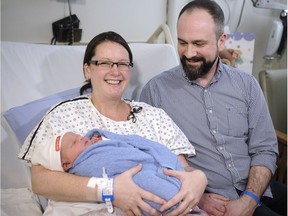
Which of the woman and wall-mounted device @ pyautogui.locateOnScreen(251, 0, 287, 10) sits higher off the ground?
wall-mounted device @ pyautogui.locateOnScreen(251, 0, 287, 10)

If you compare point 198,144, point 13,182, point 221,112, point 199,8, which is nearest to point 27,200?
point 13,182

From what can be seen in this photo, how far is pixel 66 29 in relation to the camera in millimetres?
2105

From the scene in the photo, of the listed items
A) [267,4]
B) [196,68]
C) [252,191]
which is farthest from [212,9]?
[267,4]

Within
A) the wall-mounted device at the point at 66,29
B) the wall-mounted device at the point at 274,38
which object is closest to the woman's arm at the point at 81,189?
the wall-mounted device at the point at 66,29

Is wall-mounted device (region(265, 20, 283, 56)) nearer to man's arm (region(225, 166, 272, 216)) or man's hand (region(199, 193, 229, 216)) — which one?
man's arm (region(225, 166, 272, 216))

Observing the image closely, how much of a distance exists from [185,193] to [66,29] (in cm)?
154

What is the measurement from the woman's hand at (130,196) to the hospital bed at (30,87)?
1.53 feet

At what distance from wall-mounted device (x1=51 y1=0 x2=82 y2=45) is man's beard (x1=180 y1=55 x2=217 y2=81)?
100 cm

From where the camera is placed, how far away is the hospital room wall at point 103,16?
2.03m

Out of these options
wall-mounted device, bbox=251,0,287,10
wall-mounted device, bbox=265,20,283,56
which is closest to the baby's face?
wall-mounted device, bbox=251,0,287,10

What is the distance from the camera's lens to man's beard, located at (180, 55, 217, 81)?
58.2 inches

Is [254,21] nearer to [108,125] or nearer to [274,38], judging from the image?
[274,38]

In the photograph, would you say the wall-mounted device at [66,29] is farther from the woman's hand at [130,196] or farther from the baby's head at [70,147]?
the woman's hand at [130,196]

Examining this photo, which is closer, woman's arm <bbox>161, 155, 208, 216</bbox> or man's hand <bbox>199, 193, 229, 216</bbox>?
woman's arm <bbox>161, 155, 208, 216</bbox>
